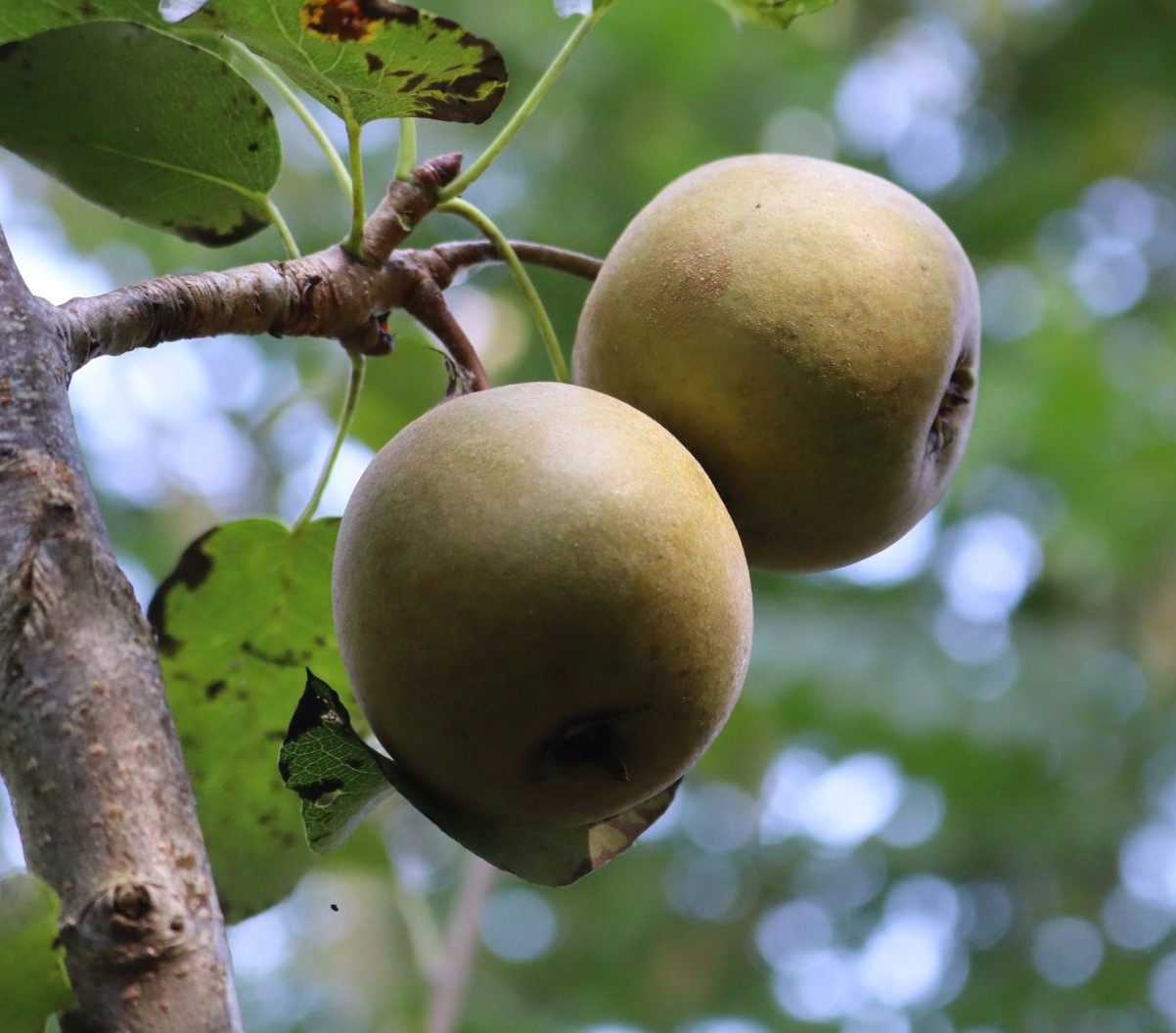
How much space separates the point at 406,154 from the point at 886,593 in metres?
3.04

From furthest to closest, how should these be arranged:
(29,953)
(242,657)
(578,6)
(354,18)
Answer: (242,657)
(578,6)
(354,18)
(29,953)

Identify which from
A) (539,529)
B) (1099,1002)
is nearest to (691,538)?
(539,529)

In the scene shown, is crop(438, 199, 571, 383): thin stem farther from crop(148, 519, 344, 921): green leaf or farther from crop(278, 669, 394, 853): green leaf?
crop(278, 669, 394, 853): green leaf

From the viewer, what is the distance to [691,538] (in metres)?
1.05

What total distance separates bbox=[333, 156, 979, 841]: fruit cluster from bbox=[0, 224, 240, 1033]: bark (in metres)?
0.20

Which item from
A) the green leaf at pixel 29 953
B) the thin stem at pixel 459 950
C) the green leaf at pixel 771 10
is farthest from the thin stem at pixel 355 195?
the thin stem at pixel 459 950

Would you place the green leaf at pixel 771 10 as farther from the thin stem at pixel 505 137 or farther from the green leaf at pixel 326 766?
the green leaf at pixel 326 766

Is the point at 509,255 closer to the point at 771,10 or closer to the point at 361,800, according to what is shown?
the point at 771,10

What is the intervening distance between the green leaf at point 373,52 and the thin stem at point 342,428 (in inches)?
10.0

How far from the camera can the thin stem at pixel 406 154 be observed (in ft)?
4.19

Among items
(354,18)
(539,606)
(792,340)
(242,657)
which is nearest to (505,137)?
(354,18)

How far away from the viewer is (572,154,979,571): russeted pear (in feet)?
3.90

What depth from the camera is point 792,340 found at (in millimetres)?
1180

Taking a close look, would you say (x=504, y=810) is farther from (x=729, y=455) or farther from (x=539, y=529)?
(x=729, y=455)
